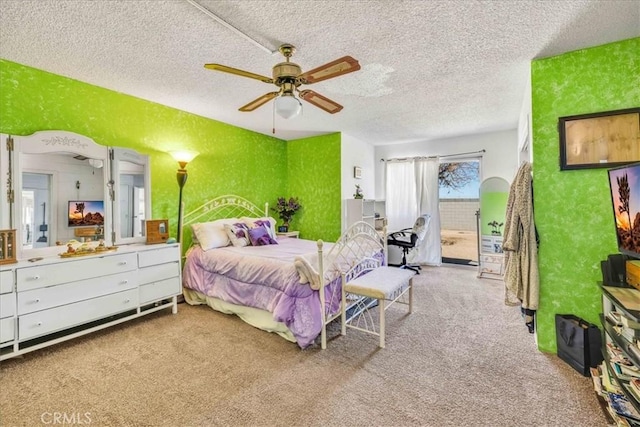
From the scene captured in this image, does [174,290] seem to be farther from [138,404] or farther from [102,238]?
[138,404]

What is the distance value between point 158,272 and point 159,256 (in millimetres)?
174

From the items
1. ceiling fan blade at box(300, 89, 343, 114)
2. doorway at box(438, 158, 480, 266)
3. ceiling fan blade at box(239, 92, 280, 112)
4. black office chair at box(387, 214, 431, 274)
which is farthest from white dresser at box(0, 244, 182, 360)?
doorway at box(438, 158, 480, 266)

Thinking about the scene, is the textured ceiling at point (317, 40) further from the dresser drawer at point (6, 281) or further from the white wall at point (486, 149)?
the white wall at point (486, 149)

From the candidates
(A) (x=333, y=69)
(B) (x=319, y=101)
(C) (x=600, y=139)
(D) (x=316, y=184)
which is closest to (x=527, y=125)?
(C) (x=600, y=139)

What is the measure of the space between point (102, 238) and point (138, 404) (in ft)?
6.21

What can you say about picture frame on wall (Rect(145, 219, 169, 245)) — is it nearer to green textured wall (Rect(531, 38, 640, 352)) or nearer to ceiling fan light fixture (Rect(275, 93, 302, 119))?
ceiling fan light fixture (Rect(275, 93, 302, 119))

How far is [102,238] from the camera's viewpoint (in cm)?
297

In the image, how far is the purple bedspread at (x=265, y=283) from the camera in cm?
244

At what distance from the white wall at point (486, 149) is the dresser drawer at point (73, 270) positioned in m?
5.11

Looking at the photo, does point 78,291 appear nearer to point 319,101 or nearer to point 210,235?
point 210,235

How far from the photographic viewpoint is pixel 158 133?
3.53 m

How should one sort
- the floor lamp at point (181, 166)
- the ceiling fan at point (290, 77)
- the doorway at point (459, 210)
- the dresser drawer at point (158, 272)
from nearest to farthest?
the ceiling fan at point (290, 77) < the dresser drawer at point (158, 272) < the floor lamp at point (181, 166) < the doorway at point (459, 210)

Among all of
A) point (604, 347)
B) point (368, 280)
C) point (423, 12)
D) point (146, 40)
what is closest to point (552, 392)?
point (604, 347)

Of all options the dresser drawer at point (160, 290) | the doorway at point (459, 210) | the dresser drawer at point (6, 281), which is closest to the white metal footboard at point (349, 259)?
the dresser drawer at point (160, 290)
